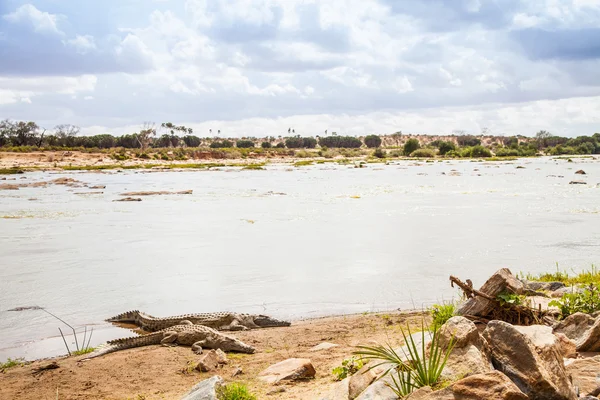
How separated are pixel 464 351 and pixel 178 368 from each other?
3366 millimetres

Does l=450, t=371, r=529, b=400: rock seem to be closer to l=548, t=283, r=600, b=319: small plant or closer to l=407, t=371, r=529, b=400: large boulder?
l=407, t=371, r=529, b=400: large boulder

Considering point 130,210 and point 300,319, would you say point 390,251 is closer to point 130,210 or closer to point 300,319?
point 300,319

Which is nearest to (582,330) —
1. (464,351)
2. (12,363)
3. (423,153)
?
(464,351)

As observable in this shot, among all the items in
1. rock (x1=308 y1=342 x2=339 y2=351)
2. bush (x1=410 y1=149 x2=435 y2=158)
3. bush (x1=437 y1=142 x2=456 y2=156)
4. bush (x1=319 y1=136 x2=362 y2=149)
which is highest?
bush (x1=319 y1=136 x2=362 y2=149)

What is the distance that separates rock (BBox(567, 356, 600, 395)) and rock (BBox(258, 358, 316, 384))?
235 cm

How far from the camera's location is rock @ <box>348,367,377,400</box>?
4.48 meters

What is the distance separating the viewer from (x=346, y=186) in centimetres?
3416

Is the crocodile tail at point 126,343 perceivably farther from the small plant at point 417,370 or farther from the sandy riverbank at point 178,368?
the small plant at point 417,370

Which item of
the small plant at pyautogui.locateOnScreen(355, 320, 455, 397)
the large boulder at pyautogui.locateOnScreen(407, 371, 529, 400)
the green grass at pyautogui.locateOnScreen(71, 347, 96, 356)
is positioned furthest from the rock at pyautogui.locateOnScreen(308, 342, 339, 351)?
the large boulder at pyautogui.locateOnScreen(407, 371, 529, 400)

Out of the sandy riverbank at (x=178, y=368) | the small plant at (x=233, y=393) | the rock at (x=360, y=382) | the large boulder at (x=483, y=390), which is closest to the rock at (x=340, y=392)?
the rock at (x=360, y=382)

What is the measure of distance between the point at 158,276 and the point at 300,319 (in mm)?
4288

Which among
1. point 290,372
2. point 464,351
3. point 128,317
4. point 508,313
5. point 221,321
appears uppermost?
point 464,351

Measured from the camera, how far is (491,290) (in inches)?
238

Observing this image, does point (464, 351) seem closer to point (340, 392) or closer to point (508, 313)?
point (340, 392)
